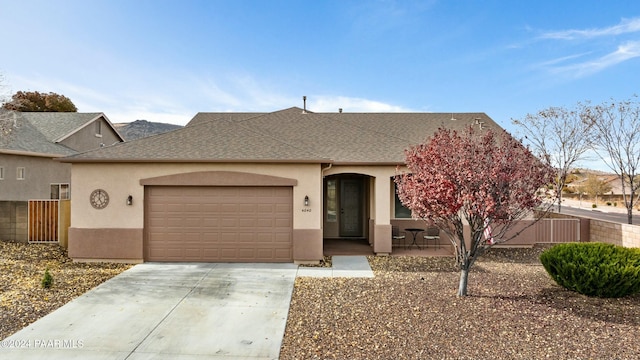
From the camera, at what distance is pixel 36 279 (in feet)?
27.0

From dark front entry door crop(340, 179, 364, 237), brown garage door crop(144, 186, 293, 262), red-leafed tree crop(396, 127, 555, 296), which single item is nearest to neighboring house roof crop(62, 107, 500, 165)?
brown garage door crop(144, 186, 293, 262)

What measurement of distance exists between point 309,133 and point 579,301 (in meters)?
9.92

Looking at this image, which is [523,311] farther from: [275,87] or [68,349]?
[275,87]

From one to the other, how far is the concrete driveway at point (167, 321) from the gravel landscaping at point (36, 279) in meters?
0.35

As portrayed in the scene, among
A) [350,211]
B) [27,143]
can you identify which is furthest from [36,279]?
[27,143]

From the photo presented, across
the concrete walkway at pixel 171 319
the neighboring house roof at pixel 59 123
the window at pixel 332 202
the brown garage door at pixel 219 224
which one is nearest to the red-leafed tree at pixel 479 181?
the concrete walkway at pixel 171 319

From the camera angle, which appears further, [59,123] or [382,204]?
[59,123]

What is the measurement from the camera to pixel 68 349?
16.3ft

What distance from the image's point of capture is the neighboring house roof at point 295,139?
10.1 m

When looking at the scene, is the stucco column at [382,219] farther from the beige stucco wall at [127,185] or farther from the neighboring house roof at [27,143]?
the neighboring house roof at [27,143]

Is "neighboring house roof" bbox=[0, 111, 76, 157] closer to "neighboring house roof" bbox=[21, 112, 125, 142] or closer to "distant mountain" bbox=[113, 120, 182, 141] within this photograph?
"neighboring house roof" bbox=[21, 112, 125, 142]

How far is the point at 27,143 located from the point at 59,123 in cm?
498

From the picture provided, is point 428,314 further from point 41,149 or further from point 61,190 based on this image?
point 61,190

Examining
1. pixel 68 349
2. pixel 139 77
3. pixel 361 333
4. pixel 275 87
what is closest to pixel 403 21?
pixel 275 87
